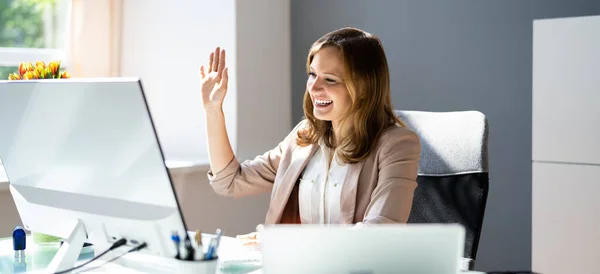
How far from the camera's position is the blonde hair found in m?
2.26

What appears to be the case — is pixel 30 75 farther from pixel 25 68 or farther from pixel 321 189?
pixel 321 189

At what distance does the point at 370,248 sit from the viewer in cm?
134

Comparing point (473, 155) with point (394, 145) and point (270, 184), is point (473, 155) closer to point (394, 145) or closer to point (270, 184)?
point (394, 145)

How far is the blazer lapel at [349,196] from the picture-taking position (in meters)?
2.26

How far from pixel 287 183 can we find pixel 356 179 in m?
0.24

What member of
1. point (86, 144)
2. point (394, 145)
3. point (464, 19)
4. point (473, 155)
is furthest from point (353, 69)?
point (464, 19)

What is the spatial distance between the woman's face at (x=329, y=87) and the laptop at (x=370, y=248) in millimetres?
956

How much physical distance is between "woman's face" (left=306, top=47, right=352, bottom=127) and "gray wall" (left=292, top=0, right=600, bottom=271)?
1.71 meters

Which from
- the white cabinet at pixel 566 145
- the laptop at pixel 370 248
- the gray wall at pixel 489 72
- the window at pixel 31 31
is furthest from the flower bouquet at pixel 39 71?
the gray wall at pixel 489 72

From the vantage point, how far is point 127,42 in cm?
426

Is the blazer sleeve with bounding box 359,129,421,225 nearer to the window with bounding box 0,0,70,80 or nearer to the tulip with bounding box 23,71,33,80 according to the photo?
the tulip with bounding box 23,71,33,80

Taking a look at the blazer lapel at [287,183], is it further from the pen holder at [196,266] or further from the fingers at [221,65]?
the pen holder at [196,266]

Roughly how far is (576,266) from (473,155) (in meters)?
1.17

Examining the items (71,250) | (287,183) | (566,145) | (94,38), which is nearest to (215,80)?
(287,183)
